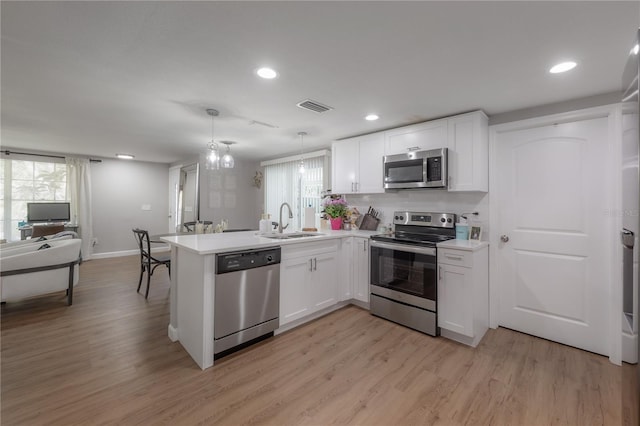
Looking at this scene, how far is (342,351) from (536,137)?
110 inches

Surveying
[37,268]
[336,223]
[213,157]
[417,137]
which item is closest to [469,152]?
[417,137]

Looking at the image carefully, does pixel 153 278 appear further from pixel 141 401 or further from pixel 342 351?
pixel 342 351

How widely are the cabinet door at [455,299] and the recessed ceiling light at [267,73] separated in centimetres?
229

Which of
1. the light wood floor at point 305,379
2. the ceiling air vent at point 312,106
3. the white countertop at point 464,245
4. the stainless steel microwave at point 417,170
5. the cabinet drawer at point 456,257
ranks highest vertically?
the ceiling air vent at point 312,106

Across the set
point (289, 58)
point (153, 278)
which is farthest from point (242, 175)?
point (289, 58)

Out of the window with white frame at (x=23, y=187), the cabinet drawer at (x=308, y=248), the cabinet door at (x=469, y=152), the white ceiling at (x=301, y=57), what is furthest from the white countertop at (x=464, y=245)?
the window with white frame at (x=23, y=187)

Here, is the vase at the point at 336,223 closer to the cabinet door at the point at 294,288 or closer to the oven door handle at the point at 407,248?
the oven door handle at the point at 407,248

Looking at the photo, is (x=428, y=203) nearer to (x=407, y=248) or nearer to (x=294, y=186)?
(x=407, y=248)

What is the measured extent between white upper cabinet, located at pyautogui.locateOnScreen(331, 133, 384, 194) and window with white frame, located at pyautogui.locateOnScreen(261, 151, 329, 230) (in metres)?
0.64

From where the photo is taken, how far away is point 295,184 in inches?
210

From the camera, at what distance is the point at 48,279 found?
129 inches

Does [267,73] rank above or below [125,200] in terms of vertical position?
above

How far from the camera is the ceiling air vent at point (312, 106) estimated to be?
8.71 ft

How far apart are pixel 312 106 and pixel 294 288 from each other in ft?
6.14
